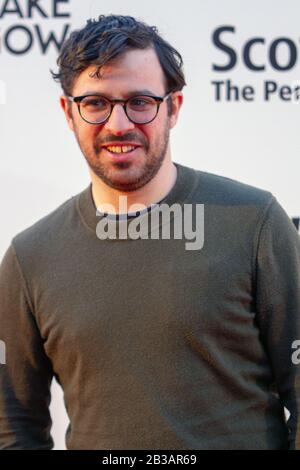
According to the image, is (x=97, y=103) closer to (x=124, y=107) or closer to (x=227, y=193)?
(x=124, y=107)

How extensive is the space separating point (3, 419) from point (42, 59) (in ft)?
3.10

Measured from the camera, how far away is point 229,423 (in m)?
1.23

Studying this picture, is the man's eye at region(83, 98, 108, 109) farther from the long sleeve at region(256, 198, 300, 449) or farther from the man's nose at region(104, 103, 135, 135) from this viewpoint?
the long sleeve at region(256, 198, 300, 449)

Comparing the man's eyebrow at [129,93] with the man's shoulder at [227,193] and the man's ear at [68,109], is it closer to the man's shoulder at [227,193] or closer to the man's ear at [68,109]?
the man's ear at [68,109]

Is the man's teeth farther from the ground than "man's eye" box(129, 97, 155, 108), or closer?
closer

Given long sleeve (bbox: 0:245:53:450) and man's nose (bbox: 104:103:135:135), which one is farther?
long sleeve (bbox: 0:245:53:450)

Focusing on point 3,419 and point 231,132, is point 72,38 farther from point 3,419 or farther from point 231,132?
point 3,419

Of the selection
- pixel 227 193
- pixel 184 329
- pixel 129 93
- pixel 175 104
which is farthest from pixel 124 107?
pixel 184 329

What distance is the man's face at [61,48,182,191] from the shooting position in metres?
1.27

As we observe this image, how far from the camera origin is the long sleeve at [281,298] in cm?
124


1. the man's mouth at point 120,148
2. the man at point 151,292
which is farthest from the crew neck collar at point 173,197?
the man's mouth at point 120,148

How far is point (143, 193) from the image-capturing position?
1329 millimetres

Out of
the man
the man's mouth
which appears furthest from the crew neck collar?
the man's mouth
